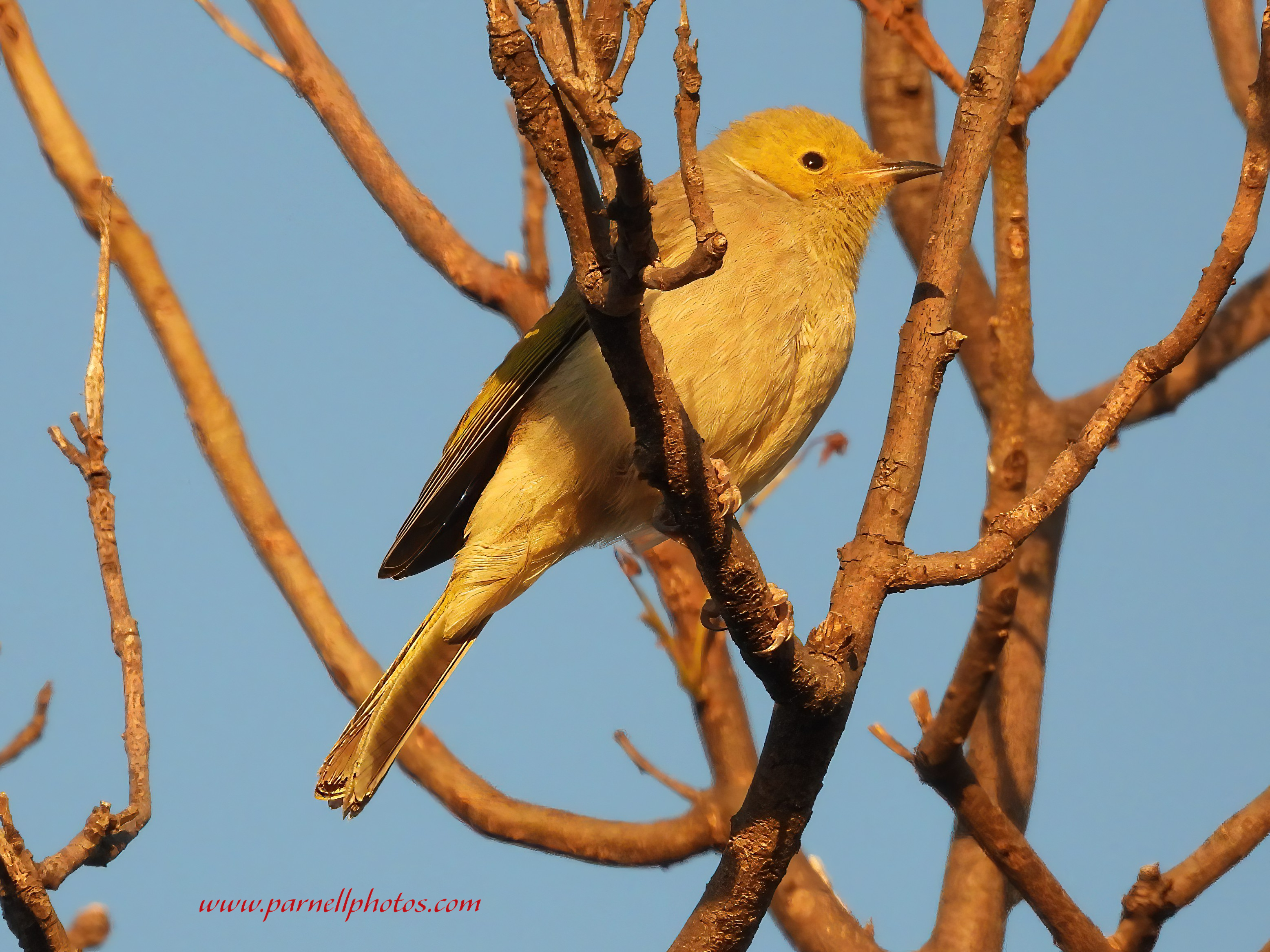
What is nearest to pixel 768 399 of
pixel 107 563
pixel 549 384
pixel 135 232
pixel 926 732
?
pixel 549 384

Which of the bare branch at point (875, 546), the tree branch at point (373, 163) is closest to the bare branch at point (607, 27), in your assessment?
the bare branch at point (875, 546)

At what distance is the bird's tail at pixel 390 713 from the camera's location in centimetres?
433

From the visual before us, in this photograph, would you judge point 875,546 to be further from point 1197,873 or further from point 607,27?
point 607,27

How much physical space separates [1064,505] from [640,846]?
2.17m

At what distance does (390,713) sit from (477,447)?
0.92 m

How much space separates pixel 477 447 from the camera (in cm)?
459

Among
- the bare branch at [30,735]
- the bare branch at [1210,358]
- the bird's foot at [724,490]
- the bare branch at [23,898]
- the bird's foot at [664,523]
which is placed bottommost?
the bare branch at [23,898]

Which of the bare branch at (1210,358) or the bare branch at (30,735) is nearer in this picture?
the bare branch at (30,735)

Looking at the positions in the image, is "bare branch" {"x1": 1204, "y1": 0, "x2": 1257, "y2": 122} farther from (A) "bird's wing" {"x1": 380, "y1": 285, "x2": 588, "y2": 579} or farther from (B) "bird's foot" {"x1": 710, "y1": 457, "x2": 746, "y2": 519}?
(B) "bird's foot" {"x1": 710, "y1": 457, "x2": 746, "y2": 519}

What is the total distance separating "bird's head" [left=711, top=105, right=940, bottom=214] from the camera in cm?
494

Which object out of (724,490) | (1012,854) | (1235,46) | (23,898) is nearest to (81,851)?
(23,898)

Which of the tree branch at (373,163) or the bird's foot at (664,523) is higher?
the tree branch at (373,163)

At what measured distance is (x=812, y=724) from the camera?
127 inches

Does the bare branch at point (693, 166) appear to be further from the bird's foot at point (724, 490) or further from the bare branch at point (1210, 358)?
the bare branch at point (1210, 358)
